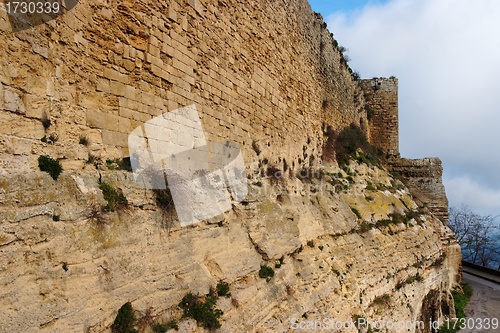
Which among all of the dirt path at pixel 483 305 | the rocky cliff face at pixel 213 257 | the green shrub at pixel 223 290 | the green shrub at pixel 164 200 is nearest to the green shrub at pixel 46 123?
the rocky cliff face at pixel 213 257

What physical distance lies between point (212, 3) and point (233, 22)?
0.84 m

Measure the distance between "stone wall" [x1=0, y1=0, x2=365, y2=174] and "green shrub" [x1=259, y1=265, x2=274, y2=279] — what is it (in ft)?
7.22

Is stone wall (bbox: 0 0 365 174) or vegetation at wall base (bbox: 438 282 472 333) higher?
stone wall (bbox: 0 0 365 174)

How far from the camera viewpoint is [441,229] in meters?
16.2

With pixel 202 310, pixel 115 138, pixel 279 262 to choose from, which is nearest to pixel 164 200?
pixel 115 138

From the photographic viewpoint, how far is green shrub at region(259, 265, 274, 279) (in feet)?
21.8

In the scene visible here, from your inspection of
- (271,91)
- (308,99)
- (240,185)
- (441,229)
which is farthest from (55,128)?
→ (441,229)

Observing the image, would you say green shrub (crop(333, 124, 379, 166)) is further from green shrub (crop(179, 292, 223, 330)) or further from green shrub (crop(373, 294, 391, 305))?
green shrub (crop(179, 292, 223, 330))

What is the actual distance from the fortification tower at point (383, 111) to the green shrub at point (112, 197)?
Result: 62.4 feet

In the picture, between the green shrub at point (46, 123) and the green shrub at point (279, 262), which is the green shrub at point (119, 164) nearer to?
the green shrub at point (46, 123)

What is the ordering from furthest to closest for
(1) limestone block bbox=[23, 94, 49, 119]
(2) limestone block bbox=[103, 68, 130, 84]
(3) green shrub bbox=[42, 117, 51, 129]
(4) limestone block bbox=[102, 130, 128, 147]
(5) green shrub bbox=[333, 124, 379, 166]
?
(5) green shrub bbox=[333, 124, 379, 166] → (2) limestone block bbox=[103, 68, 130, 84] → (4) limestone block bbox=[102, 130, 128, 147] → (3) green shrub bbox=[42, 117, 51, 129] → (1) limestone block bbox=[23, 94, 49, 119]

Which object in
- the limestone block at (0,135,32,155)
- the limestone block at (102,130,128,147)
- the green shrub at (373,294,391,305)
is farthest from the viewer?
the green shrub at (373,294,391,305)

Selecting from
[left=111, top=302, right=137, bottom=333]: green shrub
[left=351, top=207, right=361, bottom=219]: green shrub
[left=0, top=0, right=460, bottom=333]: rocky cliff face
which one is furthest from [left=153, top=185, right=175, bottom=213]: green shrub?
[left=351, top=207, right=361, bottom=219]: green shrub

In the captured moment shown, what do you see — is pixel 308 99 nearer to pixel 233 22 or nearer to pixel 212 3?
pixel 233 22
